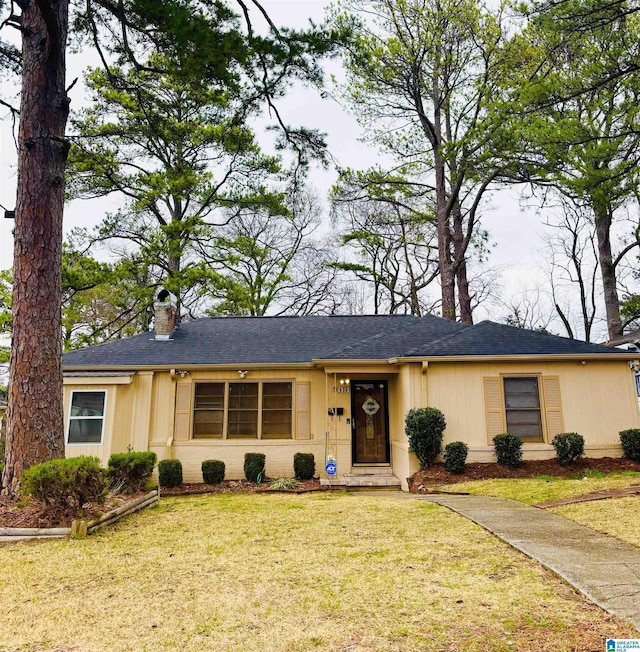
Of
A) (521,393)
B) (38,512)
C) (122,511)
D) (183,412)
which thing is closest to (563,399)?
(521,393)

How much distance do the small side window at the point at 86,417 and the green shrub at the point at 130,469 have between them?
12.7ft

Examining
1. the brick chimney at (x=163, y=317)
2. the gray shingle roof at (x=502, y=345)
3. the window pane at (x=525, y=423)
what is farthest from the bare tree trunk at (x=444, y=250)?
the brick chimney at (x=163, y=317)

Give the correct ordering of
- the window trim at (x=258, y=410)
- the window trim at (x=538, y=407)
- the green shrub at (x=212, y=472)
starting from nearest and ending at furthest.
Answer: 1. the window trim at (x=538, y=407)
2. the green shrub at (x=212, y=472)
3. the window trim at (x=258, y=410)

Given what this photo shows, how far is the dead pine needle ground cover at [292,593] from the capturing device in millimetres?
2689

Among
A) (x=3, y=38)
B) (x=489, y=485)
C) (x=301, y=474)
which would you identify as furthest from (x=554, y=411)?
(x=3, y=38)

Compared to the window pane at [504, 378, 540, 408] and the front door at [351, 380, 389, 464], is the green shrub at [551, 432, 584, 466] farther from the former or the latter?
the front door at [351, 380, 389, 464]

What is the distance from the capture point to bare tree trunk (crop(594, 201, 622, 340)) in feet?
57.5

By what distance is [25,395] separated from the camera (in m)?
5.96

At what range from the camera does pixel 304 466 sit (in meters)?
10.2

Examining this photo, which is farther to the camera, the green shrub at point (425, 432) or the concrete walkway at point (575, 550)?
the green shrub at point (425, 432)

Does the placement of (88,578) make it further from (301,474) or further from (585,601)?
(301,474)

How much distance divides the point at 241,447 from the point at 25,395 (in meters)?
5.39

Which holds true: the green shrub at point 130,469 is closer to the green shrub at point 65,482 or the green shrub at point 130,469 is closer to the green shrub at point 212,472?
the green shrub at point 65,482

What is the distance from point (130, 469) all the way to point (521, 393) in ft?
24.2
